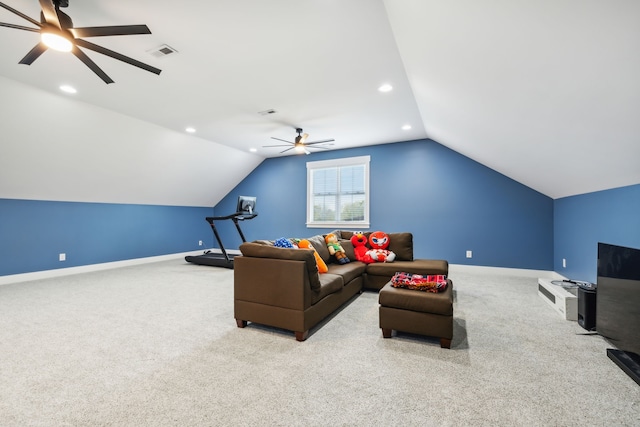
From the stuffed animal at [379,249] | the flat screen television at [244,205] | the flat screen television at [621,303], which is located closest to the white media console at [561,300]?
the flat screen television at [621,303]

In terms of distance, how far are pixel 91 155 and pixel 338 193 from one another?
489 centimetres

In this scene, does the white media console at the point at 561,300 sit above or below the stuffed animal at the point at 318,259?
below

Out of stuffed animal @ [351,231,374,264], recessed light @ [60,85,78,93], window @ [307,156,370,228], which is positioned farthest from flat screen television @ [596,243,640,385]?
recessed light @ [60,85,78,93]

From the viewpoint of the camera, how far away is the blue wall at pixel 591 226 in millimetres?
2699

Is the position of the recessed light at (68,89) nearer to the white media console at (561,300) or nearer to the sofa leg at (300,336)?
the sofa leg at (300,336)

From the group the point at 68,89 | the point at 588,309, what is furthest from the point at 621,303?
the point at 68,89

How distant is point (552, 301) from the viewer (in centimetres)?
336

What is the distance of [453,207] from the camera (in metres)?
5.66

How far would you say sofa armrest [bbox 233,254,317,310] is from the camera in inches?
102

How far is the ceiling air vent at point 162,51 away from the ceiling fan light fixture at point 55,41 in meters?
0.76

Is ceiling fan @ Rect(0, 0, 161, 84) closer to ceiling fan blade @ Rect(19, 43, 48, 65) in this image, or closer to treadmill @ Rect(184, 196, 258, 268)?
ceiling fan blade @ Rect(19, 43, 48, 65)

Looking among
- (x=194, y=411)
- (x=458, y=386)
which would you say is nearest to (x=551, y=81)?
(x=458, y=386)

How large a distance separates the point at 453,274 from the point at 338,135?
3.48 meters

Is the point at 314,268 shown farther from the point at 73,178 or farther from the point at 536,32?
the point at 73,178
